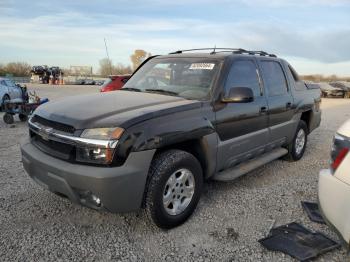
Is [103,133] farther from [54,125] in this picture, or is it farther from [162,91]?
[162,91]

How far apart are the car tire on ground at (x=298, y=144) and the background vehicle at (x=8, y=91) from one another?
11410 mm

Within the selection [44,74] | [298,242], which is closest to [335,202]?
[298,242]

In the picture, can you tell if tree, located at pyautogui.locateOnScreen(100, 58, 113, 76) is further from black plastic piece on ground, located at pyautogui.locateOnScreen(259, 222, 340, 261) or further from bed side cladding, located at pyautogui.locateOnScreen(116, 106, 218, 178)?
black plastic piece on ground, located at pyautogui.locateOnScreen(259, 222, 340, 261)

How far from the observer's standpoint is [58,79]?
157 ft

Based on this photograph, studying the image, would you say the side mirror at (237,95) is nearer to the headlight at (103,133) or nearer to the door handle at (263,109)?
the door handle at (263,109)

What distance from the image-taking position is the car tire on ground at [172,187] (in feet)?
11.0

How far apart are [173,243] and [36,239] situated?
1278 mm

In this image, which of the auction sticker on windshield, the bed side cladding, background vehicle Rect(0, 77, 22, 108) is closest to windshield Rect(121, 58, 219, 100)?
the auction sticker on windshield

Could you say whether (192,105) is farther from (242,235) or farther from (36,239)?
(36,239)

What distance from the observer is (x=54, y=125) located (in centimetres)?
343

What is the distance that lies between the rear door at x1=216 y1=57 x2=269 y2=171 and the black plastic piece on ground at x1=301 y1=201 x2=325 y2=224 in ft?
3.02

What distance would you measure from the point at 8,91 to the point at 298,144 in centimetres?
1195

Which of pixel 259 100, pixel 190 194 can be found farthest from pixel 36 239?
pixel 259 100

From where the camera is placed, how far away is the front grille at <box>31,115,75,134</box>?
326cm
